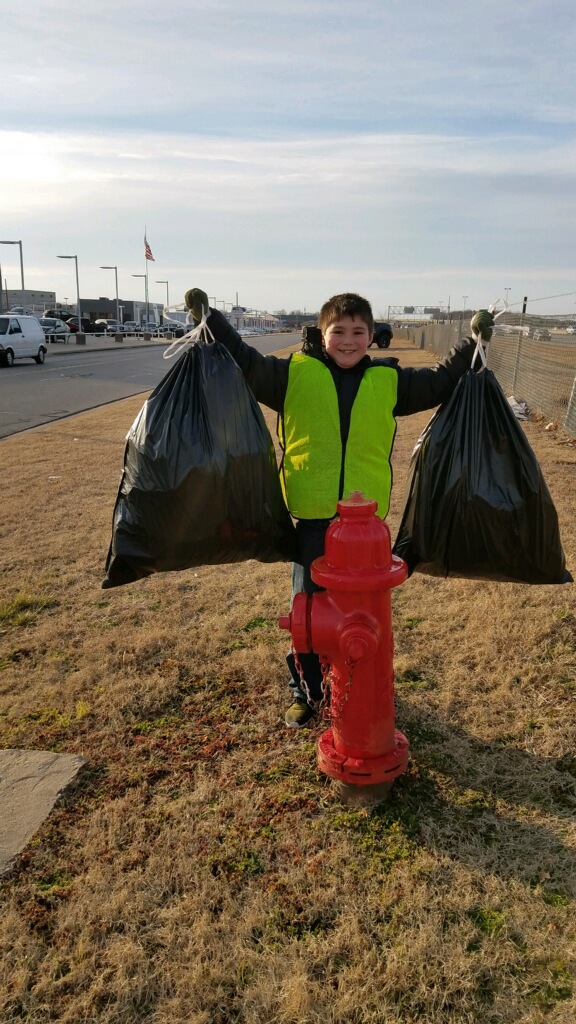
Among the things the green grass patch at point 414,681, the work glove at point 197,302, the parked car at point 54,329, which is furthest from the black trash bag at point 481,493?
the parked car at point 54,329

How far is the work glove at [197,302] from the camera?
227 cm

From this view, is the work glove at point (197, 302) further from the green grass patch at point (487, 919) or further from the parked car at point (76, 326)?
the parked car at point (76, 326)

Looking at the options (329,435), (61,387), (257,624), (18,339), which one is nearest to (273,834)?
(329,435)

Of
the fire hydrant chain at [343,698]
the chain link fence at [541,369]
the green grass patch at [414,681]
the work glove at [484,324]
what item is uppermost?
the work glove at [484,324]

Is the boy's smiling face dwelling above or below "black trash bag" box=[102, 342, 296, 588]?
above

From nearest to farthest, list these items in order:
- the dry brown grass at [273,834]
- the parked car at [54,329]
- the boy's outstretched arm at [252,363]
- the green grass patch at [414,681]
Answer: the dry brown grass at [273,834]
the boy's outstretched arm at [252,363]
the green grass patch at [414,681]
the parked car at [54,329]

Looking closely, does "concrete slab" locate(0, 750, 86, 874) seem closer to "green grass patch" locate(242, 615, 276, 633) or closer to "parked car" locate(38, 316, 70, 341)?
"green grass patch" locate(242, 615, 276, 633)

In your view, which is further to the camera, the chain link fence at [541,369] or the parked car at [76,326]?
the parked car at [76,326]

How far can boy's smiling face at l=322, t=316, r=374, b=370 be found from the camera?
2258 millimetres

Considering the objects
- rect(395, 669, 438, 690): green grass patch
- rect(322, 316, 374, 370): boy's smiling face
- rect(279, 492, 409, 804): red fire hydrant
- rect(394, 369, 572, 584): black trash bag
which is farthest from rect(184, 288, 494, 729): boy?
rect(395, 669, 438, 690): green grass patch

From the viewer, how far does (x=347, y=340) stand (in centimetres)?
226

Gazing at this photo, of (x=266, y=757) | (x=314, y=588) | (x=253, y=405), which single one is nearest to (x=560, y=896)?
(x=266, y=757)

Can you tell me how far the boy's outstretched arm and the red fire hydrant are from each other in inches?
24.3

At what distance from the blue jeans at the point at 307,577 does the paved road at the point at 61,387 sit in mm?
7718
